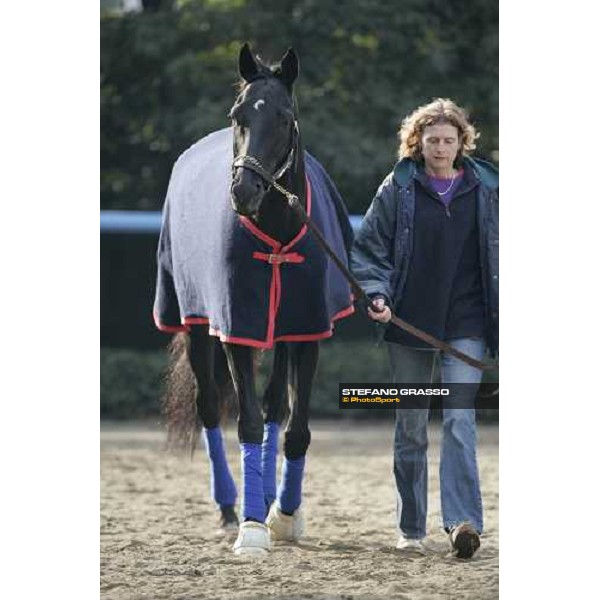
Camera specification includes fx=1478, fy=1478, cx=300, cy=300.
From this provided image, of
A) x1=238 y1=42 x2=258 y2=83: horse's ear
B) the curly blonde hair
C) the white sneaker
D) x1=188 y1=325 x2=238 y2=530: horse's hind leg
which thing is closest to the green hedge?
x1=188 y1=325 x2=238 y2=530: horse's hind leg

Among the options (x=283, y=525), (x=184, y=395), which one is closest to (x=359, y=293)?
(x=283, y=525)

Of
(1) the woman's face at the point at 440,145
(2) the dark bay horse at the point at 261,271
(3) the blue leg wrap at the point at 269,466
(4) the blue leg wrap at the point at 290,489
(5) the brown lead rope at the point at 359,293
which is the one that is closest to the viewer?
(2) the dark bay horse at the point at 261,271

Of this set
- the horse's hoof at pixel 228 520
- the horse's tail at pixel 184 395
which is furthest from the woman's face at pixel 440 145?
the horse's hoof at pixel 228 520

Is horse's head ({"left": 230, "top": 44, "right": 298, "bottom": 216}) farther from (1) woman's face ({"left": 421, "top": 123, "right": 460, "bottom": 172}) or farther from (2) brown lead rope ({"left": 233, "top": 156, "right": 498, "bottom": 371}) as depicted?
(1) woman's face ({"left": 421, "top": 123, "right": 460, "bottom": 172})

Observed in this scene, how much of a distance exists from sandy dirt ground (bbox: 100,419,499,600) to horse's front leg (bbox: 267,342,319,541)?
0.12 meters

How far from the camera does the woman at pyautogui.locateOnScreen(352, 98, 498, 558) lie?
6211mm

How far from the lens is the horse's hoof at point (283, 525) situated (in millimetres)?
6777

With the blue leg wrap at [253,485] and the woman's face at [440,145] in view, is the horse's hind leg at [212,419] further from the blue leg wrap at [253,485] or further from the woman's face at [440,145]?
the woman's face at [440,145]

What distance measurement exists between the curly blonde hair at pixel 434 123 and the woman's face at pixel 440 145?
0.09 feet

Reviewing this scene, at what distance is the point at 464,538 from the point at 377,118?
5973 millimetres

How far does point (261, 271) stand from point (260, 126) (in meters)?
0.68

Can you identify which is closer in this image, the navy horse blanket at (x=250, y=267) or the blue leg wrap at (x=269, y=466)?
the navy horse blanket at (x=250, y=267)
